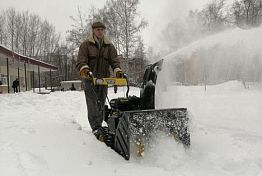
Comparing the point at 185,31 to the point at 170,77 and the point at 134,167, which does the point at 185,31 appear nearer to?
the point at 170,77

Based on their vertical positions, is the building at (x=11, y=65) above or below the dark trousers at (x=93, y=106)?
above

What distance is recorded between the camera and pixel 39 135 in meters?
4.89

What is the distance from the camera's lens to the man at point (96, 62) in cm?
538

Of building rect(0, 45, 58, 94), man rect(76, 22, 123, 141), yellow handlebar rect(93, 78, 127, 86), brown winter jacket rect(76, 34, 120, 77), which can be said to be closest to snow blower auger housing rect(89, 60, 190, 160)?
yellow handlebar rect(93, 78, 127, 86)

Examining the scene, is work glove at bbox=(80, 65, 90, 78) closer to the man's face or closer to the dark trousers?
the dark trousers

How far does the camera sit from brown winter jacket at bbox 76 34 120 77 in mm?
5410

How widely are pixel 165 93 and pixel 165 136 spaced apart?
2.13m

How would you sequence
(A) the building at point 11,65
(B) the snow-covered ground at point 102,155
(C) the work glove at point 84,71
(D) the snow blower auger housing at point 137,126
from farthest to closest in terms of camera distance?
(A) the building at point 11,65 < (C) the work glove at point 84,71 < (D) the snow blower auger housing at point 137,126 < (B) the snow-covered ground at point 102,155

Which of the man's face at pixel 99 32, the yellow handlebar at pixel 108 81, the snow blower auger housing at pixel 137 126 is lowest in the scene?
the snow blower auger housing at pixel 137 126

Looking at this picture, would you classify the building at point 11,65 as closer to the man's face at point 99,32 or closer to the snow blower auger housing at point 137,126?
the man's face at point 99,32

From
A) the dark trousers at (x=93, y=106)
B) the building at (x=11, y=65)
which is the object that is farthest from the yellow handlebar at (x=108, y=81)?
the building at (x=11, y=65)

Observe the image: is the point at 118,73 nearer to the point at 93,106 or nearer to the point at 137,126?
the point at 93,106

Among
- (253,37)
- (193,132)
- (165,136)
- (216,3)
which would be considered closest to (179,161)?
(165,136)

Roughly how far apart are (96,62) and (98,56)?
0.35 feet
